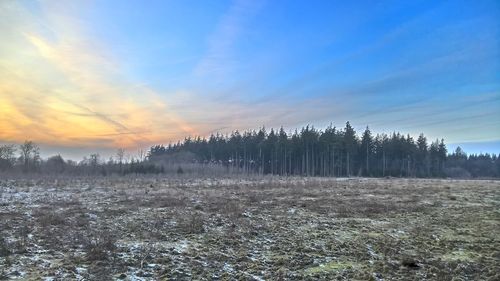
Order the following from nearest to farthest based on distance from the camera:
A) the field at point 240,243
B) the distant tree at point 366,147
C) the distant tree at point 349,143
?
the field at point 240,243 < the distant tree at point 349,143 < the distant tree at point 366,147

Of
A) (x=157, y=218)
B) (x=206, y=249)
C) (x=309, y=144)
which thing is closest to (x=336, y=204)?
(x=157, y=218)

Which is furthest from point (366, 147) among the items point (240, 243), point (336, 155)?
point (240, 243)

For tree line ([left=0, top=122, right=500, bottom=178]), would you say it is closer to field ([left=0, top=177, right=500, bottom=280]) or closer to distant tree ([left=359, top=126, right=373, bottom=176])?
distant tree ([left=359, top=126, right=373, bottom=176])

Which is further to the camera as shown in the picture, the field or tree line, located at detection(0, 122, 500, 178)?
tree line, located at detection(0, 122, 500, 178)

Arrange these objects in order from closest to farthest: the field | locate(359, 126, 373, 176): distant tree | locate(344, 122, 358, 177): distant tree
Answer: the field
locate(344, 122, 358, 177): distant tree
locate(359, 126, 373, 176): distant tree

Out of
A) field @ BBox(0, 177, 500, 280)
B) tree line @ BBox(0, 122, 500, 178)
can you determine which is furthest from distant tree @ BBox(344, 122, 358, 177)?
field @ BBox(0, 177, 500, 280)

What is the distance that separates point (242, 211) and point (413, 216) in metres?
8.98

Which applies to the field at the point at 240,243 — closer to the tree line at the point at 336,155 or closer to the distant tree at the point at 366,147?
the tree line at the point at 336,155

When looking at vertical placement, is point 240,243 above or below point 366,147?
below

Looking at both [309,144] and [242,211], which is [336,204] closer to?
[242,211]

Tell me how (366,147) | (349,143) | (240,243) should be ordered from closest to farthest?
(240,243) → (349,143) → (366,147)

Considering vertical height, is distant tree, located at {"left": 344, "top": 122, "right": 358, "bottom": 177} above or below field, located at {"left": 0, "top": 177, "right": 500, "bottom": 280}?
above

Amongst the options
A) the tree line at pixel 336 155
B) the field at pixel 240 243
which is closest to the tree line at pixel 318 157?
the tree line at pixel 336 155

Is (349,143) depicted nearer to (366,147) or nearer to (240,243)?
(366,147)
